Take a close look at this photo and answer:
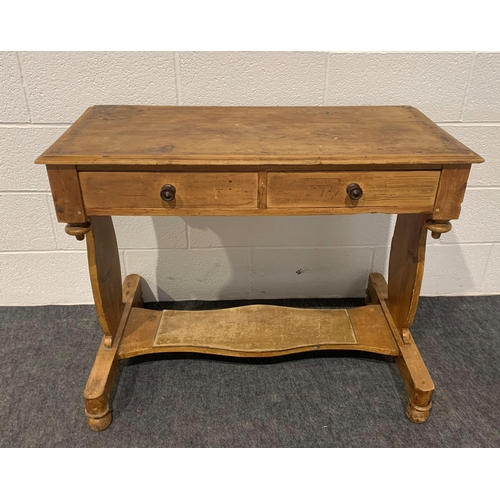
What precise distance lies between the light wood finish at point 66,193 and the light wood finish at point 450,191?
959mm

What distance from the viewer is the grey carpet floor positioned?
1.44m

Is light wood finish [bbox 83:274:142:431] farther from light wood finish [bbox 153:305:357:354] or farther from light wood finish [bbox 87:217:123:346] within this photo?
light wood finish [bbox 153:305:357:354]

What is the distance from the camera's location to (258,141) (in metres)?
1.28

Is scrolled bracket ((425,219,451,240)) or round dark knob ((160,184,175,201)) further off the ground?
round dark knob ((160,184,175,201))

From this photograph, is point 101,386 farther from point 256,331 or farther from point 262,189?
point 262,189

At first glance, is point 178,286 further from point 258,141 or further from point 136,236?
point 258,141

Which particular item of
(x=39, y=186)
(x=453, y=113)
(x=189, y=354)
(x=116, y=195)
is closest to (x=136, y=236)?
(x=39, y=186)

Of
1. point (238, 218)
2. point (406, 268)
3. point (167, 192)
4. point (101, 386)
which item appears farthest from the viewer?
point (238, 218)

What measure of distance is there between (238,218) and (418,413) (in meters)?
0.95

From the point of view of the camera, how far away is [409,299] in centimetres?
155

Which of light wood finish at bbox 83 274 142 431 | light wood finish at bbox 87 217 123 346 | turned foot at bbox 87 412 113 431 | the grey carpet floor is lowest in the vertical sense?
the grey carpet floor

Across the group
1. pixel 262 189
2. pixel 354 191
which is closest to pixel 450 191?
pixel 354 191

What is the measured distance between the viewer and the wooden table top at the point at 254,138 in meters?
1.19

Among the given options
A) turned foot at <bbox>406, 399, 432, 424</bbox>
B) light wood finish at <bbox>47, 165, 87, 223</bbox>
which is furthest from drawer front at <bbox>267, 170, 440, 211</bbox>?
turned foot at <bbox>406, 399, 432, 424</bbox>
